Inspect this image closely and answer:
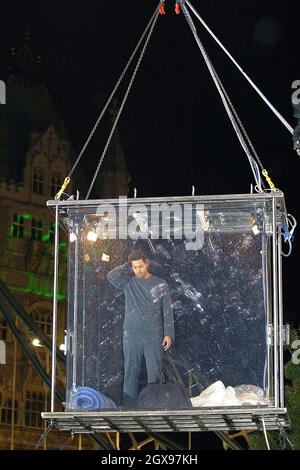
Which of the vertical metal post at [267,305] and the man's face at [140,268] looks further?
the man's face at [140,268]

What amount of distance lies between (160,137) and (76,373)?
103ft

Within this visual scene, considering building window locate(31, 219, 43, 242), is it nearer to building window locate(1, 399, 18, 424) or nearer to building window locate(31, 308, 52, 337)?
building window locate(31, 308, 52, 337)

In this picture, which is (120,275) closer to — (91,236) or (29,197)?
(91,236)

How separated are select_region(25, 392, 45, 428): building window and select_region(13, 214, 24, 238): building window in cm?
654

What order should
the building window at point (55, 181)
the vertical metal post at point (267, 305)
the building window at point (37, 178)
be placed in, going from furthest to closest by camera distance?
the building window at point (55, 181) → the building window at point (37, 178) → the vertical metal post at point (267, 305)

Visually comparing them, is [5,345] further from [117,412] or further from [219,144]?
[117,412]

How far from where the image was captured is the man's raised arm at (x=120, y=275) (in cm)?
1152

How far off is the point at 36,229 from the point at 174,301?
147ft

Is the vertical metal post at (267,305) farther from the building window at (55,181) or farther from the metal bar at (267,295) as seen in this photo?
the building window at (55,181)

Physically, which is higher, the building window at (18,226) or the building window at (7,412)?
the building window at (18,226)

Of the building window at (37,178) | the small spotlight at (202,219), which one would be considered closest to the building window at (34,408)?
the building window at (37,178)

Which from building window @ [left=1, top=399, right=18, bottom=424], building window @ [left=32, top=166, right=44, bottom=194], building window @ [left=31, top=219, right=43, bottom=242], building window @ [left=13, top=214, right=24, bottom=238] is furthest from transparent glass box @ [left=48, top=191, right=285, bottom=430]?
building window @ [left=32, top=166, right=44, bottom=194]

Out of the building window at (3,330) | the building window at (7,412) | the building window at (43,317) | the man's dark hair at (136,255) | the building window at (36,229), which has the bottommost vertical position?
the man's dark hair at (136,255)
